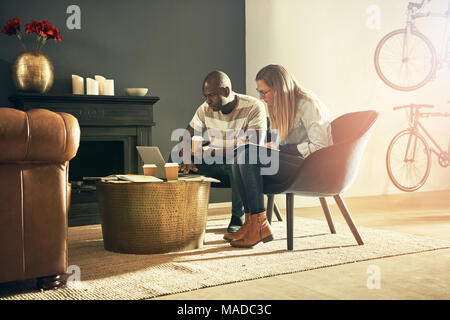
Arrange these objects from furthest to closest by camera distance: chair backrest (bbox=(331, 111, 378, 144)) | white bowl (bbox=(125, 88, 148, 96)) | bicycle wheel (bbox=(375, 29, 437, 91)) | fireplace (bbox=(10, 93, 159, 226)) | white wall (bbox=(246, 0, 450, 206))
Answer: bicycle wheel (bbox=(375, 29, 437, 91))
white wall (bbox=(246, 0, 450, 206))
white bowl (bbox=(125, 88, 148, 96))
fireplace (bbox=(10, 93, 159, 226))
chair backrest (bbox=(331, 111, 378, 144))

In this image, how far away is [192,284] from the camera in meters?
1.93

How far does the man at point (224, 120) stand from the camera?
318cm

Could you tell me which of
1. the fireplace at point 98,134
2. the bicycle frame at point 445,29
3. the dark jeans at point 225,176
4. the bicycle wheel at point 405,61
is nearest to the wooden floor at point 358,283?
the dark jeans at point 225,176

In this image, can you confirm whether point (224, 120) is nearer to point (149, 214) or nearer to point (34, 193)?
point (149, 214)

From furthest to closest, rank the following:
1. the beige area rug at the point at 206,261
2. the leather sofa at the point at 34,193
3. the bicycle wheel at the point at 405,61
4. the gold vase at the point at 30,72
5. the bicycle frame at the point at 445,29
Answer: the bicycle frame at the point at 445,29 < the bicycle wheel at the point at 405,61 < the gold vase at the point at 30,72 < the beige area rug at the point at 206,261 < the leather sofa at the point at 34,193

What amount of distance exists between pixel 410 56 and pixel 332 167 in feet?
12.5

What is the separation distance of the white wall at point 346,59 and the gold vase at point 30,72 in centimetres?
192

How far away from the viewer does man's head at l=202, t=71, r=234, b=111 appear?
3.15 metres

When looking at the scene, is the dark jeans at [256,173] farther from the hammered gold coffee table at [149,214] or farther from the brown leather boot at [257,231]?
the hammered gold coffee table at [149,214]

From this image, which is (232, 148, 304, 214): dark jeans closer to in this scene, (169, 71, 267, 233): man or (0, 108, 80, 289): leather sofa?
(169, 71, 267, 233): man

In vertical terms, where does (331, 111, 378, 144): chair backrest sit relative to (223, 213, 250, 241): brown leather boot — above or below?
above

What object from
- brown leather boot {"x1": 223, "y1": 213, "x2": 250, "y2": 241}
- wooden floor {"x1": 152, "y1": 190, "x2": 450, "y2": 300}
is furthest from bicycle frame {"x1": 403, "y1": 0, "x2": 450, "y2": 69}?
brown leather boot {"x1": 223, "y1": 213, "x2": 250, "y2": 241}

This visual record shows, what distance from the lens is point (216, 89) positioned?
316 cm

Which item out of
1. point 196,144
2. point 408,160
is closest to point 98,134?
point 196,144
